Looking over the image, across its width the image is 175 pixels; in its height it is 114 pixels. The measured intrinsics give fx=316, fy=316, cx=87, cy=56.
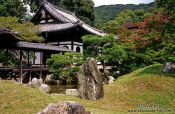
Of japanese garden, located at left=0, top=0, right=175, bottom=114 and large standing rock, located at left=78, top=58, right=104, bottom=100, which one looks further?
large standing rock, located at left=78, top=58, right=104, bottom=100

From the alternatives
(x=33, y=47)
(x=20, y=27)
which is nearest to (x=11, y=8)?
(x=20, y=27)

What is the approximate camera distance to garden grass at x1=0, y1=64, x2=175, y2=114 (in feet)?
37.2

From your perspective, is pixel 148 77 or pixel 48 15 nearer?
pixel 148 77

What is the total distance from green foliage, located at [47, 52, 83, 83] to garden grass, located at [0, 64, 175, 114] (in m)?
6.49

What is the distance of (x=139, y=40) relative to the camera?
72.6 ft

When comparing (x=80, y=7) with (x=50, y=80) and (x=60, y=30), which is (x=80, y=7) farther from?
(x=50, y=80)

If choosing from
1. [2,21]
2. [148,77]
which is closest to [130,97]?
[148,77]

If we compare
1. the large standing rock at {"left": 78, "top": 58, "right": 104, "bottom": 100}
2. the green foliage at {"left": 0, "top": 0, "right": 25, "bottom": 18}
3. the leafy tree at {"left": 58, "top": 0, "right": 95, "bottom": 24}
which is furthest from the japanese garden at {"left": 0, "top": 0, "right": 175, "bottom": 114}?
the leafy tree at {"left": 58, "top": 0, "right": 95, "bottom": 24}

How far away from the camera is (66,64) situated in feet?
82.6

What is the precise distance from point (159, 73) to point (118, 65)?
9.24m

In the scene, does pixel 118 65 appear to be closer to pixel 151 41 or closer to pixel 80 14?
pixel 151 41

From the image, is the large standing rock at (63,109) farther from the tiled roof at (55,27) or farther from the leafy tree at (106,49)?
the tiled roof at (55,27)

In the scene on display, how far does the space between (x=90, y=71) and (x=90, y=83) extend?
0.63 meters

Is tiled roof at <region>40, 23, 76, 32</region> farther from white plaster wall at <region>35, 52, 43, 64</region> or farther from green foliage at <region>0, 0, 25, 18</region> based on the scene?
green foliage at <region>0, 0, 25, 18</region>
